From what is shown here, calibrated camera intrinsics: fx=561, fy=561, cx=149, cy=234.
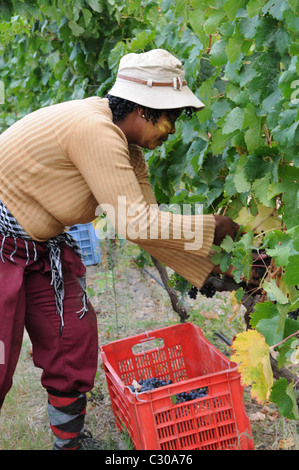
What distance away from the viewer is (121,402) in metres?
2.23

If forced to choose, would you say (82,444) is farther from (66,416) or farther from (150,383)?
(150,383)

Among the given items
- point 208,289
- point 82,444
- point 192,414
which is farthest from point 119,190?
point 82,444

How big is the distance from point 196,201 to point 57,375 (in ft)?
2.89

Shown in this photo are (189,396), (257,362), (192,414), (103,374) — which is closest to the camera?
(257,362)

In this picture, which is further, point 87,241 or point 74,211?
point 87,241

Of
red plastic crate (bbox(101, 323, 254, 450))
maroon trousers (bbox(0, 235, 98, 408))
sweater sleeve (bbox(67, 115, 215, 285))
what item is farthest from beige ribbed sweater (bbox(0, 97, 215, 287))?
red plastic crate (bbox(101, 323, 254, 450))

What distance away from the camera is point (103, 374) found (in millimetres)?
3258

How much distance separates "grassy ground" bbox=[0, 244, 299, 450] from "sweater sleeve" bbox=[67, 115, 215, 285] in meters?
0.44

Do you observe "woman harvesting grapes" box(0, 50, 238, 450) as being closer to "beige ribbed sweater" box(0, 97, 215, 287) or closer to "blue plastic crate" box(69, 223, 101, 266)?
"beige ribbed sweater" box(0, 97, 215, 287)

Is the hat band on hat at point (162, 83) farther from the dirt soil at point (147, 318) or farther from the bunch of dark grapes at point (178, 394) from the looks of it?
the dirt soil at point (147, 318)

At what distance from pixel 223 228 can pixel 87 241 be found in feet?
11.3

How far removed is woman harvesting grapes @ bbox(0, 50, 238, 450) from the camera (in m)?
1.71

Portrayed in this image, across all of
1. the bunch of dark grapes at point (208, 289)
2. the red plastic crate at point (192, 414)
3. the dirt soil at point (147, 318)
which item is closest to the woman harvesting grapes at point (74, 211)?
the bunch of dark grapes at point (208, 289)

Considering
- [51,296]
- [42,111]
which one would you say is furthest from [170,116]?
[51,296]
